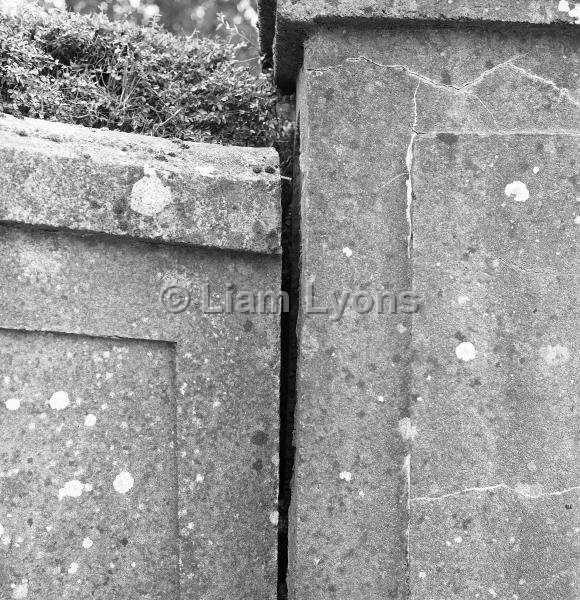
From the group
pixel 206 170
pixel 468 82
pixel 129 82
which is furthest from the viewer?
pixel 129 82

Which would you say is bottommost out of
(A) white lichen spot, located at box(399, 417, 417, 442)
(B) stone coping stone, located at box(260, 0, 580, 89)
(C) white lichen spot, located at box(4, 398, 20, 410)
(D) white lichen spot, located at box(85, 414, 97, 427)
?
(D) white lichen spot, located at box(85, 414, 97, 427)

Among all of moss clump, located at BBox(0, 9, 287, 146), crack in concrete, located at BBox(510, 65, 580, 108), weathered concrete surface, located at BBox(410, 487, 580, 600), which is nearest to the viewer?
weathered concrete surface, located at BBox(410, 487, 580, 600)

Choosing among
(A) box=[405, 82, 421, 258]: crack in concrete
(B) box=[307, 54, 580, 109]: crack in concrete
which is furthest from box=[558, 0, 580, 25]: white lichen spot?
(A) box=[405, 82, 421, 258]: crack in concrete

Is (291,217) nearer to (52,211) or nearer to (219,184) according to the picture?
(219,184)

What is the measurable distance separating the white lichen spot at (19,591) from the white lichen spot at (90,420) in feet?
1.50

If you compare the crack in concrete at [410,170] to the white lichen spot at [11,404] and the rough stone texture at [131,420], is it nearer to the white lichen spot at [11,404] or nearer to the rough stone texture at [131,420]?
the rough stone texture at [131,420]

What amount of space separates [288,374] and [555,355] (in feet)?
2.64

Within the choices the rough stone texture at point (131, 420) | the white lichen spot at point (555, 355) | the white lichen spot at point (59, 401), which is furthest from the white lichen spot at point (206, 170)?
the white lichen spot at point (555, 355)

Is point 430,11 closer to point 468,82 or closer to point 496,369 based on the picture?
point 468,82

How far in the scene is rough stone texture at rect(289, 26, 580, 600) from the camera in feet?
6.21

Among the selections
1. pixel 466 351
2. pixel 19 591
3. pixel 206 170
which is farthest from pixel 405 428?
pixel 19 591

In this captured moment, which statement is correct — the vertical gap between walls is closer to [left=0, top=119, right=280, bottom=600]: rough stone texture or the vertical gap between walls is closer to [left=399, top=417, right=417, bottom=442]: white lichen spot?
[left=0, top=119, right=280, bottom=600]: rough stone texture

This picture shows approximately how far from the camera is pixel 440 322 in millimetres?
1916

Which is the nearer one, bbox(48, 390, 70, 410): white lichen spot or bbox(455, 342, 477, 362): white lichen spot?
bbox(455, 342, 477, 362): white lichen spot
